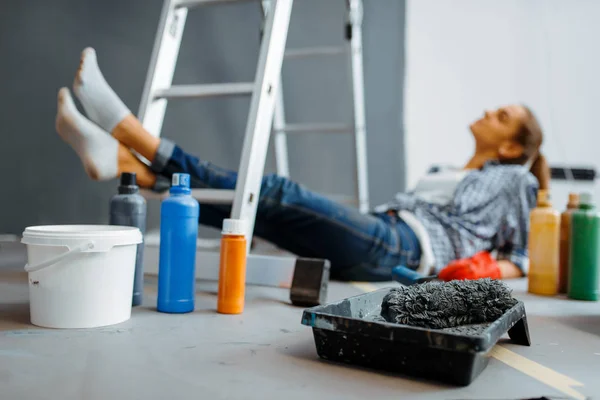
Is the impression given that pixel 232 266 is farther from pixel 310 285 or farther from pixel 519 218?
pixel 519 218

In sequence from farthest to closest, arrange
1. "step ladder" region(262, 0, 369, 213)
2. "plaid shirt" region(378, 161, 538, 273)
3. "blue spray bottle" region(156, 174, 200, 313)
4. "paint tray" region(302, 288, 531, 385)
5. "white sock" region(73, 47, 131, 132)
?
"step ladder" region(262, 0, 369, 213), "plaid shirt" region(378, 161, 538, 273), "white sock" region(73, 47, 131, 132), "blue spray bottle" region(156, 174, 200, 313), "paint tray" region(302, 288, 531, 385)

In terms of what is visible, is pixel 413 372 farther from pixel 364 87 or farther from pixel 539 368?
pixel 364 87

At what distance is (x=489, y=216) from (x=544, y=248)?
37 cm

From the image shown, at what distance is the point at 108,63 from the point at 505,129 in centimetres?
185

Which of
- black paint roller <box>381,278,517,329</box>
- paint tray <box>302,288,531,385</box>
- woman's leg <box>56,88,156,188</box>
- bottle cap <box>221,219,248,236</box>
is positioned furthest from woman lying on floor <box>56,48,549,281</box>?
paint tray <box>302,288,531,385</box>

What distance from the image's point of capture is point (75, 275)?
0.82 m

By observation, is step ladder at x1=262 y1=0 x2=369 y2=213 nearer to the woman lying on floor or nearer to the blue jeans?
the woman lying on floor

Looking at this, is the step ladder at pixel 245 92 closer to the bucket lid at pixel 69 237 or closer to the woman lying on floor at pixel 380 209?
the woman lying on floor at pixel 380 209

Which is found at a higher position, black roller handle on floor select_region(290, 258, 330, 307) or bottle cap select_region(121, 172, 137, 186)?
bottle cap select_region(121, 172, 137, 186)

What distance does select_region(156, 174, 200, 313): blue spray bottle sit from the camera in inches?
38.9

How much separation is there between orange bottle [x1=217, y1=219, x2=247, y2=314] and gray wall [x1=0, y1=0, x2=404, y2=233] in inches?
58.0

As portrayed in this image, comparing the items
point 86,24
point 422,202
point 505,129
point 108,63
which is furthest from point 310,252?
point 86,24

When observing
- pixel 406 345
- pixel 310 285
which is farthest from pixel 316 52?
pixel 406 345

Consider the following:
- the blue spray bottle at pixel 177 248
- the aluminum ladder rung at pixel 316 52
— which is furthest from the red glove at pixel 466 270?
the aluminum ladder rung at pixel 316 52
